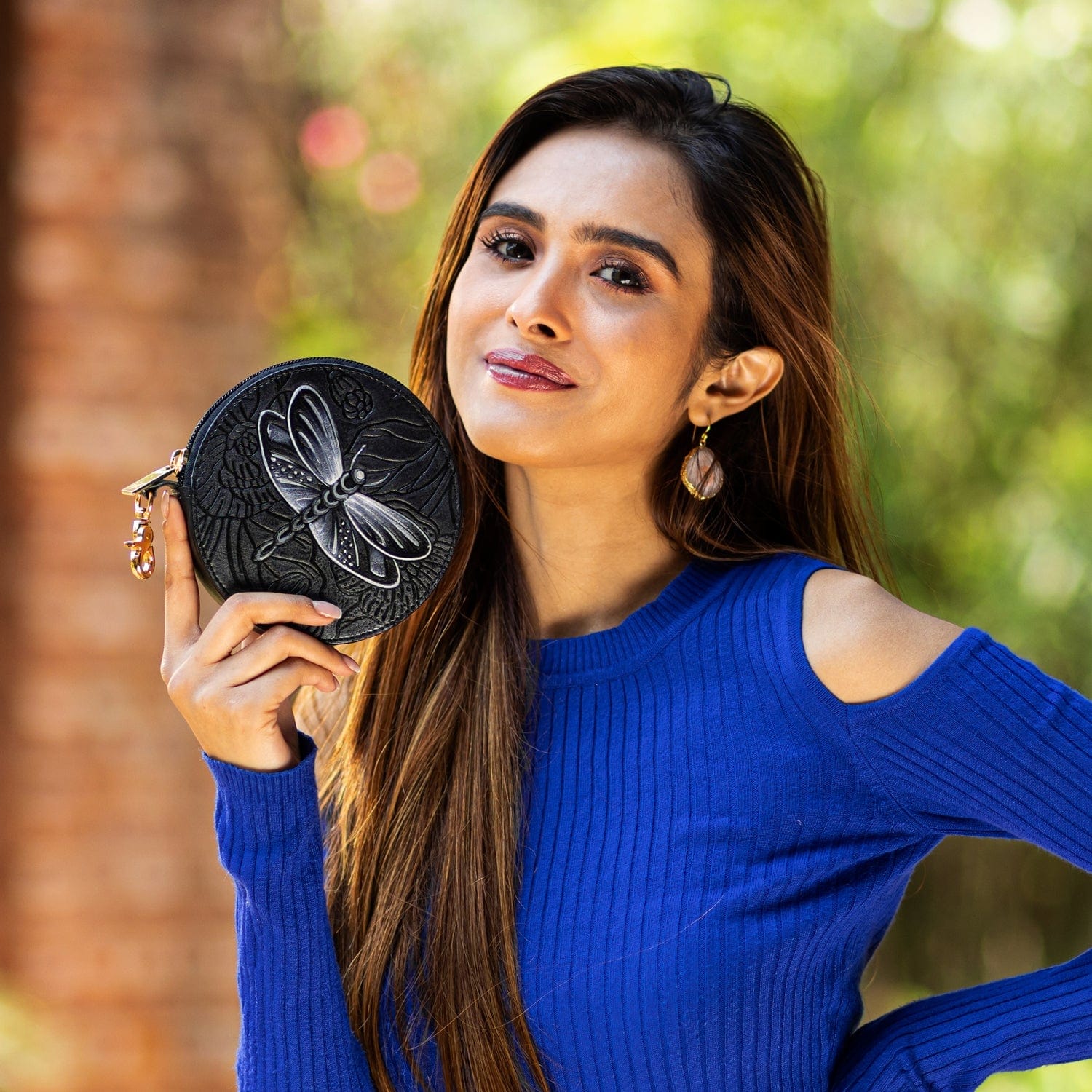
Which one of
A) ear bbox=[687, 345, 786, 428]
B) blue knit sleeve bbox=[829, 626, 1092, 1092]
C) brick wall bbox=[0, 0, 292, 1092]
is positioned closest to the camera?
blue knit sleeve bbox=[829, 626, 1092, 1092]

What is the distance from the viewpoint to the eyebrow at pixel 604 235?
5.28 feet

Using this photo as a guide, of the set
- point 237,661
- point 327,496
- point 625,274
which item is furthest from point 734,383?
point 237,661

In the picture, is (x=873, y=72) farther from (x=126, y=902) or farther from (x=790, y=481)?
(x=126, y=902)

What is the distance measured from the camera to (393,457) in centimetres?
151

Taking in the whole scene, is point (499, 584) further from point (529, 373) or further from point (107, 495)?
point (107, 495)

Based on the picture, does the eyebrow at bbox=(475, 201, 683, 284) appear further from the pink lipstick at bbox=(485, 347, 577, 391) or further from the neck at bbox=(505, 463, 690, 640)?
the neck at bbox=(505, 463, 690, 640)

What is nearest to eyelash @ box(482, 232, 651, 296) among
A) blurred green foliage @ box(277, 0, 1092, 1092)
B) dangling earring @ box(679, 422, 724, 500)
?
dangling earring @ box(679, 422, 724, 500)

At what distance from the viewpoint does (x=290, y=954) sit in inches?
61.9

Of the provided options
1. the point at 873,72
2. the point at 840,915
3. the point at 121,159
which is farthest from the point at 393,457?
the point at 873,72

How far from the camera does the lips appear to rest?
1579 mm

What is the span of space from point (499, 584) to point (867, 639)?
57 cm

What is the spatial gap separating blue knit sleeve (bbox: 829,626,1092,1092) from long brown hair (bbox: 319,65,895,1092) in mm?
361

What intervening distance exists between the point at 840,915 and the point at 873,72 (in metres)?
2.28

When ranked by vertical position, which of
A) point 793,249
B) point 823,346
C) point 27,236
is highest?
point 27,236
